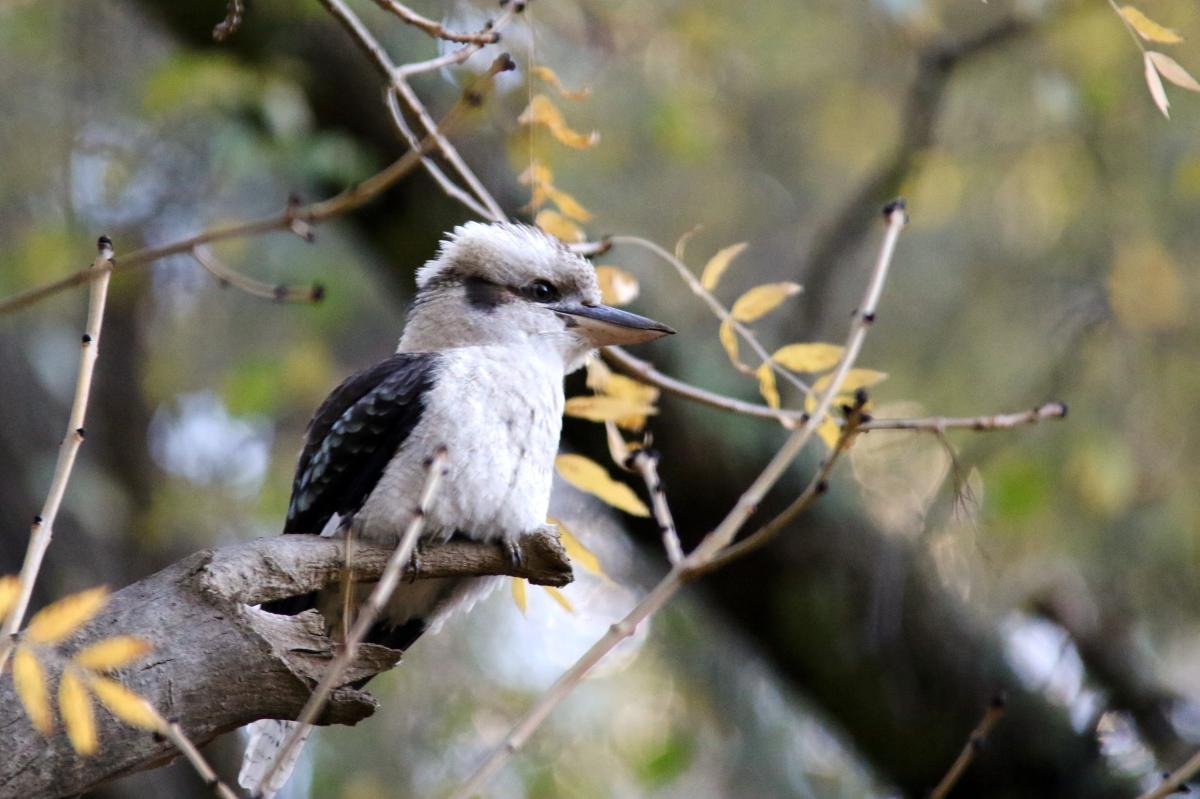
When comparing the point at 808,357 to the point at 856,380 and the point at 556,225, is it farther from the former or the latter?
the point at 556,225

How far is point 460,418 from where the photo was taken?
98.4 inches

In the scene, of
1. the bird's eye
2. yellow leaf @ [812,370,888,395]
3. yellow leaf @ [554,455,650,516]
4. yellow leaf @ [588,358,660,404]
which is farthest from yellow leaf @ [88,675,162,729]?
the bird's eye

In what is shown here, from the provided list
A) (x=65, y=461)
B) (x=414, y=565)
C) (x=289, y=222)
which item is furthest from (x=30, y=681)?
(x=414, y=565)

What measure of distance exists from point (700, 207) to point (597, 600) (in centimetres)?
194

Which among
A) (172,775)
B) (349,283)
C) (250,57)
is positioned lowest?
(172,775)

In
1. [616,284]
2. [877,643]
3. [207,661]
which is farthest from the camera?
[877,643]

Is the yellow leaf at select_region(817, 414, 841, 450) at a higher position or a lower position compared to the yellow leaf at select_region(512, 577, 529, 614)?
higher

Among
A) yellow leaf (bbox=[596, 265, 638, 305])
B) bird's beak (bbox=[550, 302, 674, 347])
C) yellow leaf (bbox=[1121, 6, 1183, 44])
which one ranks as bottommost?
bird's beak (bbox=[550, 302, 674, 347])

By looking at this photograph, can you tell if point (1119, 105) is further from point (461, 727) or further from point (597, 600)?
point (461, 727)

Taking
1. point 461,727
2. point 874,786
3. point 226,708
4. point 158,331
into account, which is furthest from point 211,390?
point 226,708

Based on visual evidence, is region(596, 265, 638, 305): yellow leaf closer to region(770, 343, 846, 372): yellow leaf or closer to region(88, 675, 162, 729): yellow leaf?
region(770, 343, 846, 372): yellow leaf

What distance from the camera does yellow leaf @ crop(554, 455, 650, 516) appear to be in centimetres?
237

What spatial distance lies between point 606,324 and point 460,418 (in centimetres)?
46

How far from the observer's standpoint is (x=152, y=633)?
188 centimetres
